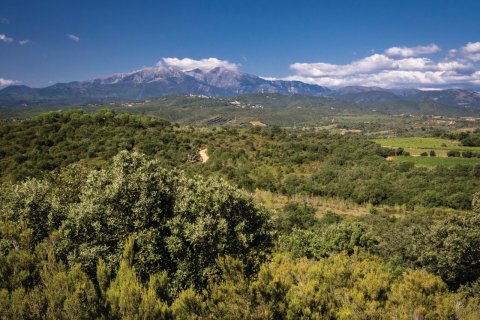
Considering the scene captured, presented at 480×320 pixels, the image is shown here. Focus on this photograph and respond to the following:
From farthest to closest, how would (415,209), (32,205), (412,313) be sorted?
1. (415,209)
2. (32,205)
3. (412,313)

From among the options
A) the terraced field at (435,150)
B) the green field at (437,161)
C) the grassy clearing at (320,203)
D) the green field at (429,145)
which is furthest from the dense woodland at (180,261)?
the green field at (429,145)

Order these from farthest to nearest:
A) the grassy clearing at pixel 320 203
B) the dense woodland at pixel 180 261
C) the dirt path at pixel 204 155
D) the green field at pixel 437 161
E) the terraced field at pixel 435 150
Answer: the terraced field at pixel 435 150, the green field at pixel 437 161, the dirt path at pixel 204 155, the grassy clearing at pixel 320 203, the dense woodland at pixel 180 261

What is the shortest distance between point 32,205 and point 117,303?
1149cm

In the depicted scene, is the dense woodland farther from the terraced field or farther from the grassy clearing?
the terraced field

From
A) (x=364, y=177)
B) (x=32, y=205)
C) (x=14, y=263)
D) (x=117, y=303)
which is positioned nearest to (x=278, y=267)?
(x=117, y=303)

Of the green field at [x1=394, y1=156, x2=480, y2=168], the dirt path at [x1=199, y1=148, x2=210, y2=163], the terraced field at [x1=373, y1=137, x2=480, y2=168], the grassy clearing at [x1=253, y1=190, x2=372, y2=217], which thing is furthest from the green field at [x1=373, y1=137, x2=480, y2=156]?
the dirt path at [x1=199, y1=148, x2=210, y2=163]

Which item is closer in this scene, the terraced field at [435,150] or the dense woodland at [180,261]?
the dense woodland at [180,261]

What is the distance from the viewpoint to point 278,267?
20.1 metres

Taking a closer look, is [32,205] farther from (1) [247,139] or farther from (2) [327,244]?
(1) [247,139]

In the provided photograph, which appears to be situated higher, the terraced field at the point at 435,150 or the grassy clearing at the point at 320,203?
the terraced field at the point at 435,150

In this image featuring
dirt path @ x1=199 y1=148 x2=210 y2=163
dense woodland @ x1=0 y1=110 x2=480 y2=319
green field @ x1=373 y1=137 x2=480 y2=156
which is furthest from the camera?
green field @ x1=373 y1=137 x2=480 y2=156

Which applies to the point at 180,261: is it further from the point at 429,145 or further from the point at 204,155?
the point at 429,145

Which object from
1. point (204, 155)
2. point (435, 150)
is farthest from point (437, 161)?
point (204, 155)

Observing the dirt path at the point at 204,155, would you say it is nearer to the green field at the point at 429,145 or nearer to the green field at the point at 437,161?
the green field at the point at 437,161
